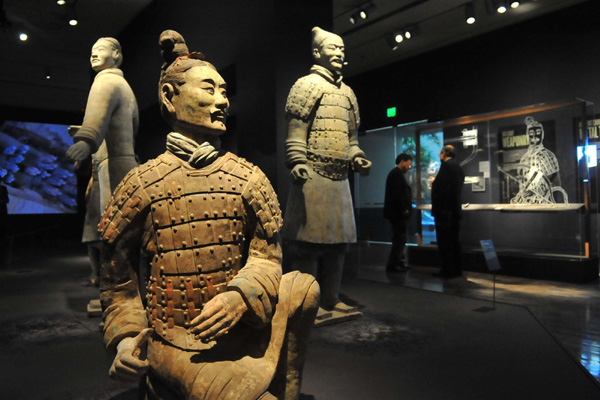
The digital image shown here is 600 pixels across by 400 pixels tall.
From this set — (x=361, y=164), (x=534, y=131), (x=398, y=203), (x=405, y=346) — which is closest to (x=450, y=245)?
(x=398, y=203)

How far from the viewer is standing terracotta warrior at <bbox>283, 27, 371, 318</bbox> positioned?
3670mm

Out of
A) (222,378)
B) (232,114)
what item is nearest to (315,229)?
(222,378)

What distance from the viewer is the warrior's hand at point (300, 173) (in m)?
3.51

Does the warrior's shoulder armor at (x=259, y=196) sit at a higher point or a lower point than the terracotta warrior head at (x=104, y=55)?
lower

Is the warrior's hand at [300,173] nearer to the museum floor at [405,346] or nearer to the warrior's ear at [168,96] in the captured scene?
the museum floor at [405,346]

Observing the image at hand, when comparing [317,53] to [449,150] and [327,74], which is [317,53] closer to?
[327,74]

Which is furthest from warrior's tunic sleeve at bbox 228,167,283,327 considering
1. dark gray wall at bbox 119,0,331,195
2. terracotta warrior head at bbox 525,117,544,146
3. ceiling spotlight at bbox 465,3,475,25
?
ceiling spotlight at bbox 465,3,475,25

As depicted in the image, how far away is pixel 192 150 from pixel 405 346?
2.26m

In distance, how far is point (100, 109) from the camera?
3295mm

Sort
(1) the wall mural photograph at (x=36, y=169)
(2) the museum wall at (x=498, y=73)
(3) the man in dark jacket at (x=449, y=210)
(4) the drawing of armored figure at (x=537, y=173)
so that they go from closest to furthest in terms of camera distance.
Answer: (3) the man in dark jacket at (x=449, y=210) → (4) the drawing of armored figure at (x=537, y=173) → (2) the museum wall at (x=498, y=73) → (1) the wall mural photograph at (x=36, y=169)

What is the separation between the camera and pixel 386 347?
3.27 m

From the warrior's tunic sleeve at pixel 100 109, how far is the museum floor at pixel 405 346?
1439mm

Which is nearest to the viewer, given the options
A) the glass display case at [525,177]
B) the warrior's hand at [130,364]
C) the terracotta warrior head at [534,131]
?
the warrior's hand at [130,364]

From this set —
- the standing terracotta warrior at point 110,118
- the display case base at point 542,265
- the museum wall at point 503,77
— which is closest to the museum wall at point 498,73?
the museum wall at point 503,77
